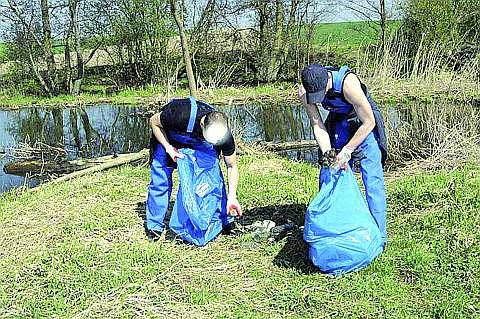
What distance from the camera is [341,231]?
3.39 metres

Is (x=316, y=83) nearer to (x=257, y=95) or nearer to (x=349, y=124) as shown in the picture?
(x=349, y=124)

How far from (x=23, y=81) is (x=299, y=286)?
19.9 meters

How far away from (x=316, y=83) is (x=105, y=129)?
933 cm

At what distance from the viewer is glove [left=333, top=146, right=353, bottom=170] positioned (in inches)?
140

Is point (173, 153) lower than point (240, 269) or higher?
higher

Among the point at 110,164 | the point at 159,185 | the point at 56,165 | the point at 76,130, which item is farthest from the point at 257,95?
the point at 159,185

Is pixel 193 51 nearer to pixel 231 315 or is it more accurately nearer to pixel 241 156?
pixel 241 156

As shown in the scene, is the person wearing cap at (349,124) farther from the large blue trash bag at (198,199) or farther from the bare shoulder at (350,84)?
the large blue trash bag at (198,199)

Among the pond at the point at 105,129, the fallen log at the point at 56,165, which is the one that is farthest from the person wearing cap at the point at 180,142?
the pond at the point at 105,129

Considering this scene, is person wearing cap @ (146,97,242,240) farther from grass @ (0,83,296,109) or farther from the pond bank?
grass @ (0,83,296,109)

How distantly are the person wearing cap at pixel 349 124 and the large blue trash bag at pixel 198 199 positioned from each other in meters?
0.87

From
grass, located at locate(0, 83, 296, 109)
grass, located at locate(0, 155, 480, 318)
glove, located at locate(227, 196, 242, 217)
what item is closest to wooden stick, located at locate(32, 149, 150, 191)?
grass, located at locate(0, 155, 480, 318)

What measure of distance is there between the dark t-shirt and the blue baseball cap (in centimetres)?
76

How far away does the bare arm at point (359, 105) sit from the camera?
3.49m
